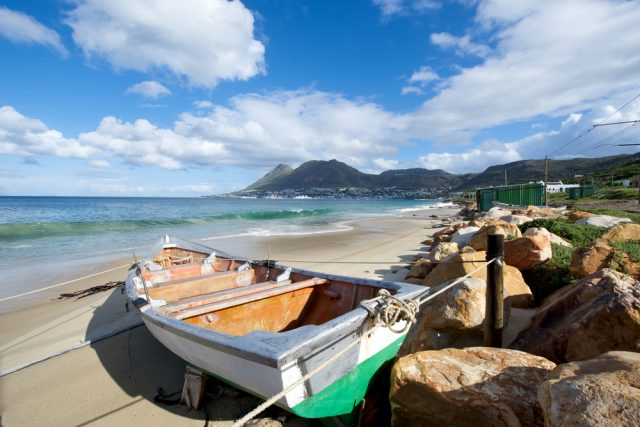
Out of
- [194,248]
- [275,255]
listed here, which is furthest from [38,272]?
[275,255]

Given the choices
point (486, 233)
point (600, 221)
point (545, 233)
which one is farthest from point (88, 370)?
point (600, 221)

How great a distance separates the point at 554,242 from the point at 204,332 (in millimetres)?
7302

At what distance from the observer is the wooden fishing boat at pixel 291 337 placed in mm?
2375

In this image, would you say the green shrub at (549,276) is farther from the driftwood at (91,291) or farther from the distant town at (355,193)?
the distant town at (355,193)

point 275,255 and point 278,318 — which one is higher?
point 278,318

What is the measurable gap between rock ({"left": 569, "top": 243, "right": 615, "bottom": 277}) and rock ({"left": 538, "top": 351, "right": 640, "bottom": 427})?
11.4 feet

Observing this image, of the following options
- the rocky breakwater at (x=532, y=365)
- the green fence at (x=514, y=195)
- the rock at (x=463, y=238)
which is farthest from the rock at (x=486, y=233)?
the green fence at (x=514, y=195)

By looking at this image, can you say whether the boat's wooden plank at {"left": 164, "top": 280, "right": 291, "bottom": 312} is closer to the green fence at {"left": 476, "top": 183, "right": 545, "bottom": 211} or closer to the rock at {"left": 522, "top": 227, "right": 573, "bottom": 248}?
the rock at {"left": 522, "top": 227, "right": 573, "bottom": 248}

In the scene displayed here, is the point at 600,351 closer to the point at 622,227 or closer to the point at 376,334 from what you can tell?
the point at 376,334

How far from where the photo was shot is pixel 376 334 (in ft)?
9.52

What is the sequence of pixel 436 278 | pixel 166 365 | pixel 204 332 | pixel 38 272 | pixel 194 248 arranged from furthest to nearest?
pixel 38 272 < pixel 194 248 < pixel 436 278 < pixel 166 365 < pixel 204 332

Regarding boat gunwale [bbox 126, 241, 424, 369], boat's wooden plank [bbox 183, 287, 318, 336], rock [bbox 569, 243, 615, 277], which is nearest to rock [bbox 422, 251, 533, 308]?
rock [bbox 569, 243, 615, 277]

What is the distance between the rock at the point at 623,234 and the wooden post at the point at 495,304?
165 inches

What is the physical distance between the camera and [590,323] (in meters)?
2.97
